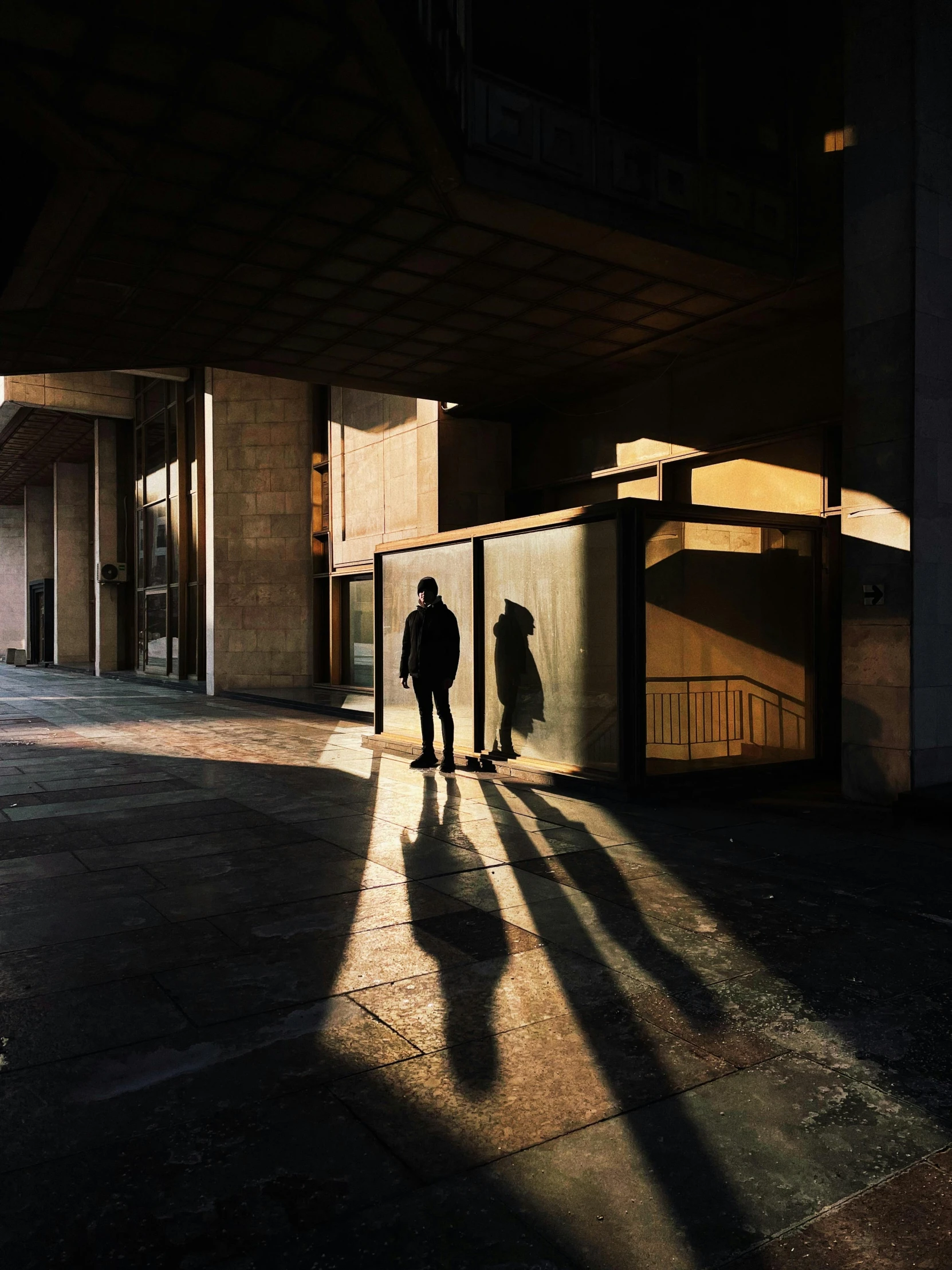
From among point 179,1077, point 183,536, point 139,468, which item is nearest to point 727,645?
point 179,1077

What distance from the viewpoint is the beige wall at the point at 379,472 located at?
1719cm

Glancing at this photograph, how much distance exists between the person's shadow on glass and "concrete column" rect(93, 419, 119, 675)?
2573cm

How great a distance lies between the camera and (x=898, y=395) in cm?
861

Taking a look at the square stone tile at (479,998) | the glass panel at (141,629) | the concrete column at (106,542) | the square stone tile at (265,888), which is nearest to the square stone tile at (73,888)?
the square stone tile at (265,888)

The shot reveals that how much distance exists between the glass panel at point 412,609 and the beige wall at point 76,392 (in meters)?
21.5

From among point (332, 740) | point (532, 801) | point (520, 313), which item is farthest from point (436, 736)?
point (520, 313)

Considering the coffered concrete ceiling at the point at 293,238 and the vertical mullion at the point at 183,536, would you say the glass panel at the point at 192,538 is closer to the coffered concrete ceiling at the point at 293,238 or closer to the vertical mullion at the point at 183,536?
the vertical mullion at the point at 183,536

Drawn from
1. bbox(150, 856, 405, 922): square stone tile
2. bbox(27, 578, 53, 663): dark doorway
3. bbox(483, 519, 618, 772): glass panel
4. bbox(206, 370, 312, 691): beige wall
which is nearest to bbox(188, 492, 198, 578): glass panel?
bbox(206, 370, 312, 691): beige wall

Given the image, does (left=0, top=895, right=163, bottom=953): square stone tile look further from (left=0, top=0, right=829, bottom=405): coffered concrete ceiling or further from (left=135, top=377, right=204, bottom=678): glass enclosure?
(left=135, top=377, right=204, bottom=678): glass enclosure

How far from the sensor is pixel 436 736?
490 inches

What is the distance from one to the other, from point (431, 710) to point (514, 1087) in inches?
300

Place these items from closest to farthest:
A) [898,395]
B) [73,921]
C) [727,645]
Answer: [73,921] → [898,395] → [727,645]

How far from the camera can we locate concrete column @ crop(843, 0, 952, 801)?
8.59m

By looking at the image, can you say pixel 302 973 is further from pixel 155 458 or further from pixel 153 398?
pixel 153 398
